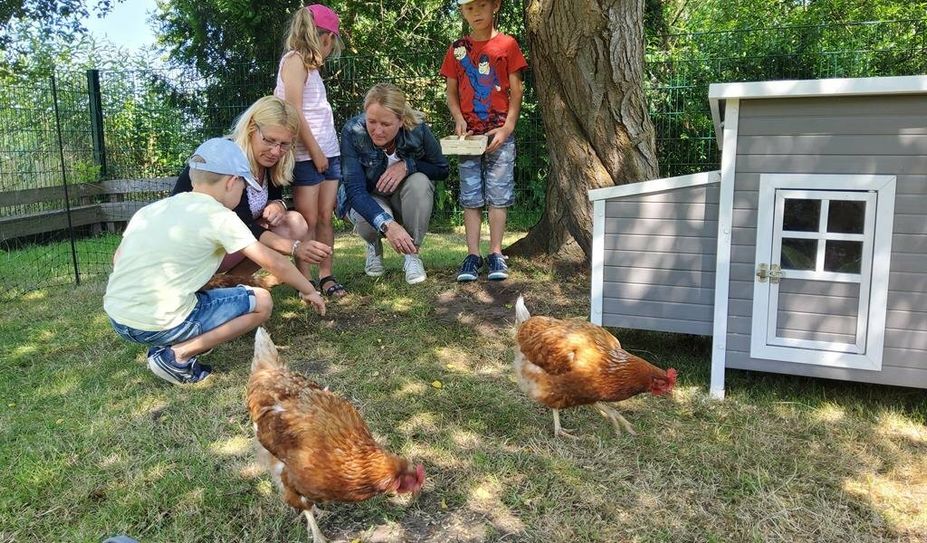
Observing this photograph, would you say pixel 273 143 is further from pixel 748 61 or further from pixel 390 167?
pixel 748 61

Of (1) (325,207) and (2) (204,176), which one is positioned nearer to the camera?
(2) (204,176)

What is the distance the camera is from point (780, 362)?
314cm

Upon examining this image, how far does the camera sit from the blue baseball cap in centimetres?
339

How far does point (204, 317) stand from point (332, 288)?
4.74 ft

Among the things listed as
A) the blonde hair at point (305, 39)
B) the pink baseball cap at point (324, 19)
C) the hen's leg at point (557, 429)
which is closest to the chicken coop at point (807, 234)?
the hen's leg at point (557, 429)

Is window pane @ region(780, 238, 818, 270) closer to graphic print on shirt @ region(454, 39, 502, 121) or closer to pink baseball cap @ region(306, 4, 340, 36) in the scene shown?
graphic print on shirt @ region(454, 39, 502, 121)

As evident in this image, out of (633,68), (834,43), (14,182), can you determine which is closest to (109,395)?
(633,68)

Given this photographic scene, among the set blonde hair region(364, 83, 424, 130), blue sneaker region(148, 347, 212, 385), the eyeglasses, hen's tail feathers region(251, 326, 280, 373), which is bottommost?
blue sneaker region(148, 347, 212, 385)

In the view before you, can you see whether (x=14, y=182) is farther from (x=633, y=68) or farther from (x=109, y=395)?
(x=633, y=68)

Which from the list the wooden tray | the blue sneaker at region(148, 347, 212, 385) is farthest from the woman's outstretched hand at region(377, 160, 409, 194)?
the blue sneaker at region(148, 347, 212, 385)

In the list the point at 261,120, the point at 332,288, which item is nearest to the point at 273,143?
the point at 261,120

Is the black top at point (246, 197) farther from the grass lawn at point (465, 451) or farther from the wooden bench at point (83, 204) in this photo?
the wooden bench at point (83, 204)

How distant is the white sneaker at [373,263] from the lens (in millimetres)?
5332

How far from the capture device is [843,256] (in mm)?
3014
